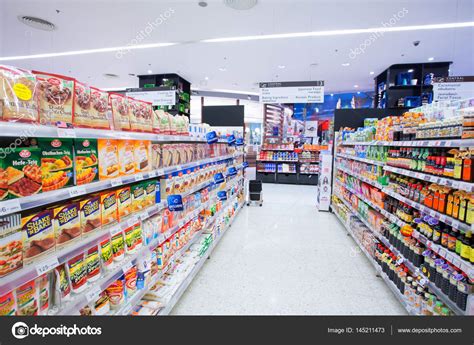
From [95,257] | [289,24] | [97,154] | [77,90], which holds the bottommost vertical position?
[95,257]

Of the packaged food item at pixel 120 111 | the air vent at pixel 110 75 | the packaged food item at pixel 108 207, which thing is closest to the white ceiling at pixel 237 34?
the air vent at pixel 110 75

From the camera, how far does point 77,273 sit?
149 cm

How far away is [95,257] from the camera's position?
163cm

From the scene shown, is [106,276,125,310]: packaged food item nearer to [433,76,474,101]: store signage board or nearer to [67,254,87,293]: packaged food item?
[67,254,87,293]: packaged food item

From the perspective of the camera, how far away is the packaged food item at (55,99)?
50.2 inches

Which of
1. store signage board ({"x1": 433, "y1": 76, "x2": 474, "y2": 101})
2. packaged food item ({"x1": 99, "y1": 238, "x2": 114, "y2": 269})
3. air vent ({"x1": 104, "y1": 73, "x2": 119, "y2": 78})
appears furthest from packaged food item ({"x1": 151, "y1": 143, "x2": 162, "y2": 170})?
air vent ({"x1": 104, "y1": 73, "x2": 119, "y2": 78})

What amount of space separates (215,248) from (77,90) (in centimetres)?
297

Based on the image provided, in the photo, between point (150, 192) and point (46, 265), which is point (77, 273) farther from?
point (150, 192)

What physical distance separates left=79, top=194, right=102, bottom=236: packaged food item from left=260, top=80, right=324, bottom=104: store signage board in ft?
20.5

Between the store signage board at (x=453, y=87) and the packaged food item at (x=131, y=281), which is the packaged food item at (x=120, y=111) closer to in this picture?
the packaged food item at (x=131, y=281)

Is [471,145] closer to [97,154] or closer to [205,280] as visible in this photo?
[97,154]

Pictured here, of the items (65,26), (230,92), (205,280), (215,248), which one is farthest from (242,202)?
(230,92)

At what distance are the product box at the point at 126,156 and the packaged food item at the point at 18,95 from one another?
659 millimetres

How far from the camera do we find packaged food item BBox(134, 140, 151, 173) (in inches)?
80.2
